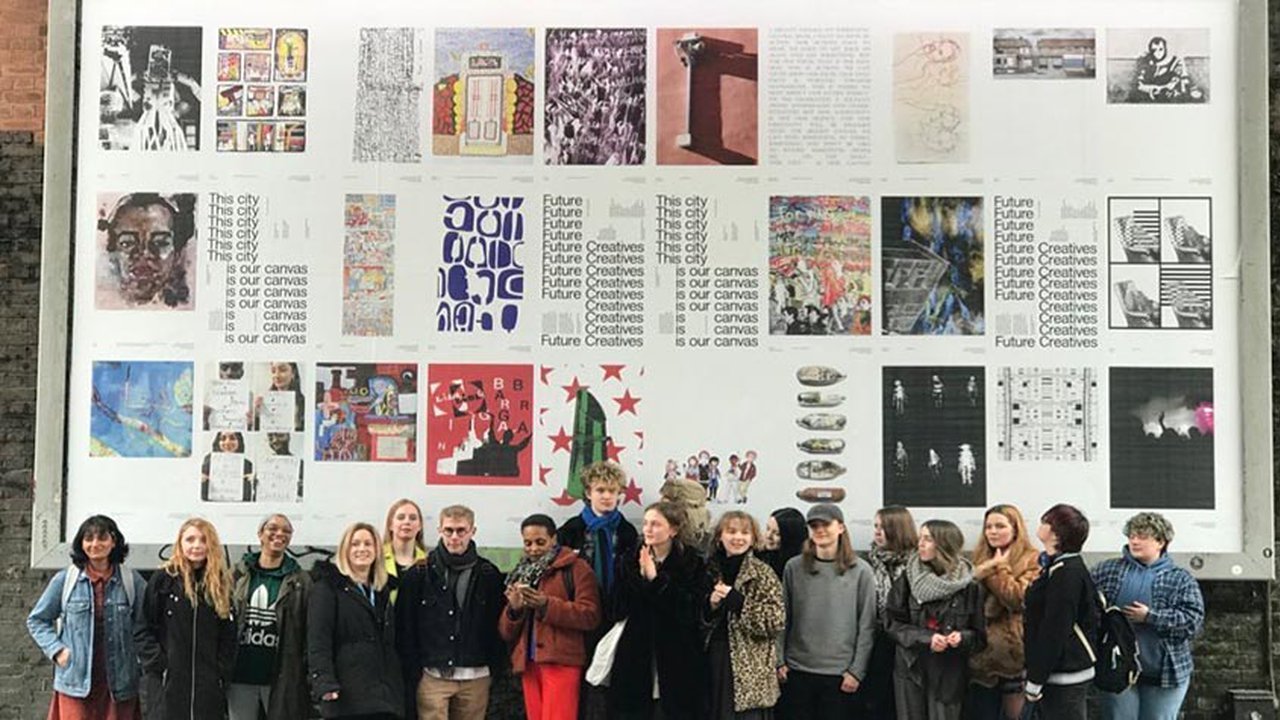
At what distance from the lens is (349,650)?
617 cm

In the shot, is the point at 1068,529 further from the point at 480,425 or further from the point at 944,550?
the point at 480,425

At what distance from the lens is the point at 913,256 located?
25.0 ft

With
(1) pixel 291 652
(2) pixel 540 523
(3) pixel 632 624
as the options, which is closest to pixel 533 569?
(2) pixel 540 523

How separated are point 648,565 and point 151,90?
476 cm

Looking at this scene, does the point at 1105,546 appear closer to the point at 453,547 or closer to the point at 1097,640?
the point at 1097,640

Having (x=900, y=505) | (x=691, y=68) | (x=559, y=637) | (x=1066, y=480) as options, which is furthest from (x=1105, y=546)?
(x=691, y=68)

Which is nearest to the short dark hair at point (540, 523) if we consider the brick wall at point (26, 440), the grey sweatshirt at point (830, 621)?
the grey sweatshirt at point (830, 621)

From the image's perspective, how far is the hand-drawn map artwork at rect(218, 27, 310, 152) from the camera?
7.76 metres

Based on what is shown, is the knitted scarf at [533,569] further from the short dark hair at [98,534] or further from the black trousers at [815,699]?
the short dark hair at [98,534]

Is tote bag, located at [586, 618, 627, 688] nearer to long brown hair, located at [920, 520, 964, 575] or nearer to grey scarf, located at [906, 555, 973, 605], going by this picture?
grey scarf, located at [906, 555, 973, 605]

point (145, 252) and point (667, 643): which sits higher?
point (145, 252)

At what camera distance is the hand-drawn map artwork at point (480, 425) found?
7594 mm

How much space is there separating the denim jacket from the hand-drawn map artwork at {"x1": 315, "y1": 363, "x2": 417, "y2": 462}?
1.58m

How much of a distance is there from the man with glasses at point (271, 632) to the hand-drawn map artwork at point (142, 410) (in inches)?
53.6
